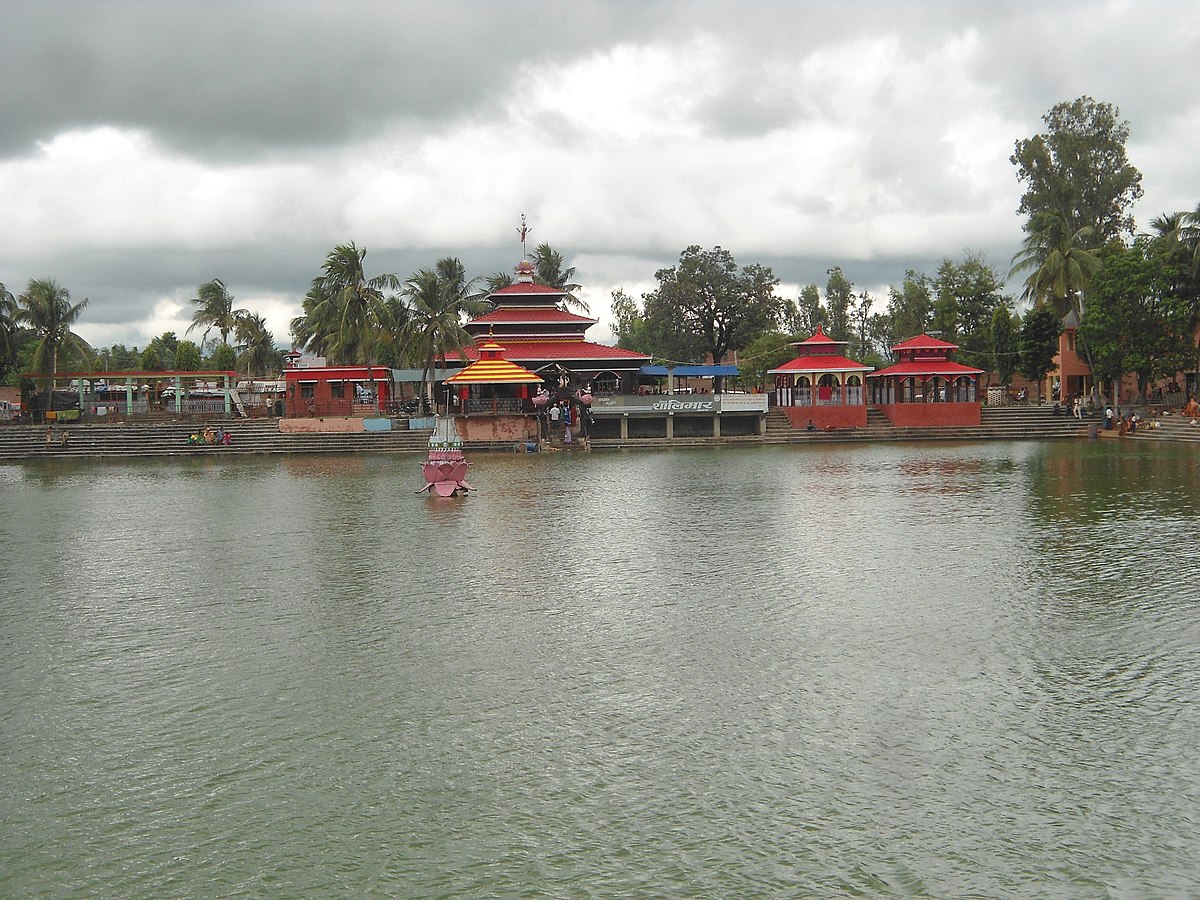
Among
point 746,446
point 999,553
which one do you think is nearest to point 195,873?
point 999,553

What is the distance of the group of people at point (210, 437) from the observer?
40.8 meters

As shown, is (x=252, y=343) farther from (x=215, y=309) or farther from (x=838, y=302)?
(x=838, y=302)

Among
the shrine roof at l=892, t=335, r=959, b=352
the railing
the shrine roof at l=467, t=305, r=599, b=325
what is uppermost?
the shrine roof at l=467, t=305, r=599, b=325

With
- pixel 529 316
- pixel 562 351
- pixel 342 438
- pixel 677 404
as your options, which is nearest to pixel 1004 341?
pixel 677 404

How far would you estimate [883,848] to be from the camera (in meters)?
6.19

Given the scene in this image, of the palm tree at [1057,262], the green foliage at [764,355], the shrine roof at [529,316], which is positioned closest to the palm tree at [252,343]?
the shrine roof at [529,316]

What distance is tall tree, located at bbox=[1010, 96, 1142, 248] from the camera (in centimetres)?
4806

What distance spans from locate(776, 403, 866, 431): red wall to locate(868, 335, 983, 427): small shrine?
1.99m

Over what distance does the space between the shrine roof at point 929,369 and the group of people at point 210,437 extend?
26972 mm

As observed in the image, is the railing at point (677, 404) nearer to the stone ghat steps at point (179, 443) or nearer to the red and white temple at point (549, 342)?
the red and white temple at point (549, 342)

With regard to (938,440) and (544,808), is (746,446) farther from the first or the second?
(544,808)

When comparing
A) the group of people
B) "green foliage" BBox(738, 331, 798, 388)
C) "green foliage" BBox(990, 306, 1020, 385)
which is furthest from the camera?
"green foliage" BBox(738, 331, 798, 388)

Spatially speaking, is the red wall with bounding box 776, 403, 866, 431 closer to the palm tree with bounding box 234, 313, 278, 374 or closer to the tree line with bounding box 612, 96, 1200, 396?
the tree line with bounding box 612, 96, 1200, 396

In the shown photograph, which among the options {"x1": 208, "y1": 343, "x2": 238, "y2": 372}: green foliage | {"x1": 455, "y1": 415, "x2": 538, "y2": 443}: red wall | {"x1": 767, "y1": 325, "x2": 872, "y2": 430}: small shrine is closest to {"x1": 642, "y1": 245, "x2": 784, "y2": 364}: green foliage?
{"x1": 767, "y1": 325, "x2": 872, "y2": 430}: small shrine
